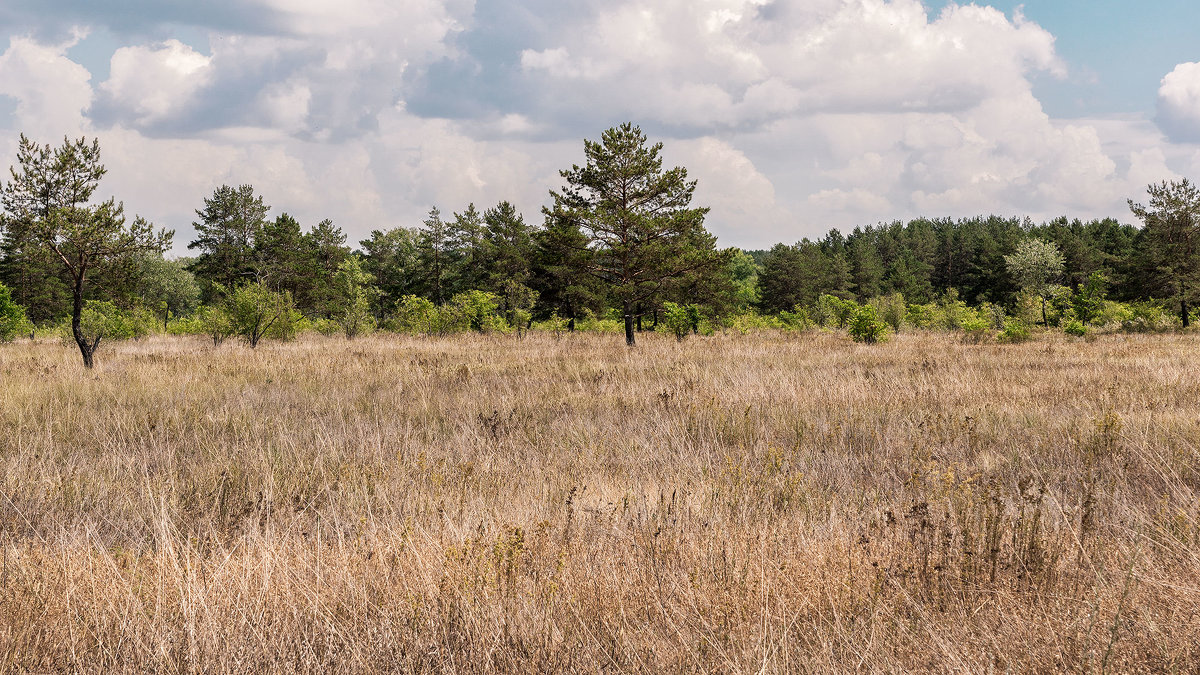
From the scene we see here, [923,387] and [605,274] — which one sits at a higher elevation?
[605,274]

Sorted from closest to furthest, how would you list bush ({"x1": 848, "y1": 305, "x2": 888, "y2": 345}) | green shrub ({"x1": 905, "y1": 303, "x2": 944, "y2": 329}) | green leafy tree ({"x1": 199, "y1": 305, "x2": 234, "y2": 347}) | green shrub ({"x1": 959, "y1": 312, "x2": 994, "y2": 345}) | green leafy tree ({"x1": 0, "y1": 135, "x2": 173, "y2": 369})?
green leafy tree ({"x1": 0, "y1": 135, "x2": 173, "y2": 369}) → green leafy tree ({"x1": 199, "y1": 305, "x2": 234, "y2": 347}) → bush ({"x1": 848, "y1": 305, "x2": 888, "y2": 345}) → green shrub ({"x1": 959, "y1": 312, "x2": 994, "y2": 345}) → green shrub ({"x1": 905, "y1": 303, "x2": 944, "y2": 329})

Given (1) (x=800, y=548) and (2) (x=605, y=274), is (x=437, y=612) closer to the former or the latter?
(1) (x=800, y=548)

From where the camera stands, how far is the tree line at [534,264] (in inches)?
520

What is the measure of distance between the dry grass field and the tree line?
7860mm

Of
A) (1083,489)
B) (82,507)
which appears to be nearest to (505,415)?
(82,507)

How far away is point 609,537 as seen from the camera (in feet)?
10.7

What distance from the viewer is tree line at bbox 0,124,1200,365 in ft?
43.3

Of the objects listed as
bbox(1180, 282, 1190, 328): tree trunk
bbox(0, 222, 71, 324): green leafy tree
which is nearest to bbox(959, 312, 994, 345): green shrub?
bbox(1180, 282, 1190, 328): tree trunk

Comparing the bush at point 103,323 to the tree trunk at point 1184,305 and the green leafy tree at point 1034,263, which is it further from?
the green leafy tree at point 1034,263

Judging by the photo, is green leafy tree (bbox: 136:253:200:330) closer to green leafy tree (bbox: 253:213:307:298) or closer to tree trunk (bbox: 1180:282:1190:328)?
green leafy tree (bbox: 253:213:307:298)

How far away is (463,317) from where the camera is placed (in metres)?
27.1

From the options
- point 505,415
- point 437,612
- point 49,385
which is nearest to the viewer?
point 437,612

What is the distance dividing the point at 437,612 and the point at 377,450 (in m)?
3.06

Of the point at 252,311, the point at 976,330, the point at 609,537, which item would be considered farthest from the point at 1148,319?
the point at 252,311
